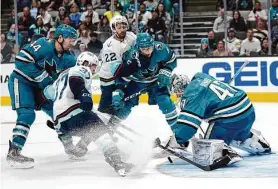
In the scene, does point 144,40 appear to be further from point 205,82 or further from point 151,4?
point 151,4

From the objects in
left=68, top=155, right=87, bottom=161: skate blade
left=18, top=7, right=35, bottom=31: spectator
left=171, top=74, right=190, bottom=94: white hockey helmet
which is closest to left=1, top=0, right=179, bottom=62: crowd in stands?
left=18, top=7, right=35, bottom=31: spectator

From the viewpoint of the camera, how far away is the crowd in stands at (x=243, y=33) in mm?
8297

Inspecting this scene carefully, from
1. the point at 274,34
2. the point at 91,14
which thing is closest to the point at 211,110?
the point at 274,34

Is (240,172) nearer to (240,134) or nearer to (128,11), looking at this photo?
(240,134)

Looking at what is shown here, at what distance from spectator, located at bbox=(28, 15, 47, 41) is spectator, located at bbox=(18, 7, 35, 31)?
0.06m

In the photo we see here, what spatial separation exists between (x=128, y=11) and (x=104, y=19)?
332mm

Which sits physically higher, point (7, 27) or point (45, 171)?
point (7, 27)

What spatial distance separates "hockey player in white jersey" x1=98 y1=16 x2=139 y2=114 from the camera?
530 centimetres

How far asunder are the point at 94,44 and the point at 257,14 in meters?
2.07

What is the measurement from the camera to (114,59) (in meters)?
5.47

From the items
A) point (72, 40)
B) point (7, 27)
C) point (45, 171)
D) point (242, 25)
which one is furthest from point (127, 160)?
point (7, 27)

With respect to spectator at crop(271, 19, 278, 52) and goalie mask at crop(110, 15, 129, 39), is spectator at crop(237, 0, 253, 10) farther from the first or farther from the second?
goalie mask at crop(110, 15, 129, 39)

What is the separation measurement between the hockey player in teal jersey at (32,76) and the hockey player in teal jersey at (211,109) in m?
0.83

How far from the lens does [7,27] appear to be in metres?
9.52
